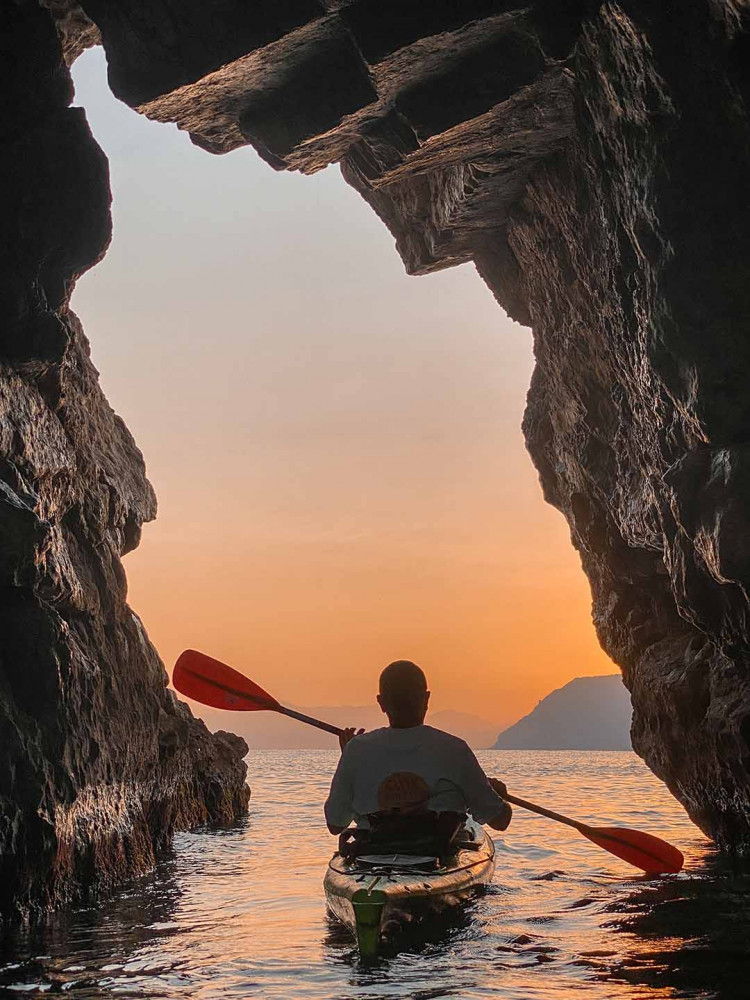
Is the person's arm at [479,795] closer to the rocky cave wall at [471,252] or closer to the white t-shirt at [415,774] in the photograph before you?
the white t-shirt at [415,774]

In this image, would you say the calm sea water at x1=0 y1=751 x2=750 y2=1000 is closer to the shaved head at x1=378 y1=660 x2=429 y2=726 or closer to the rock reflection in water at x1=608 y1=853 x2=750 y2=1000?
the rock reflection in water at x1=608 y1=853 x2=750 y2=1000

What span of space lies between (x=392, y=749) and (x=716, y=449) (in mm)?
3835

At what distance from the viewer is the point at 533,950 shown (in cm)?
622

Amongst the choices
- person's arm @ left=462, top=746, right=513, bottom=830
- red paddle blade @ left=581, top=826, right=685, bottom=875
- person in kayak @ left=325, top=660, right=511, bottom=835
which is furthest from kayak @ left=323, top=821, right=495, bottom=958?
red paddle blade @ left=581, top=826, right=685, bottom=875

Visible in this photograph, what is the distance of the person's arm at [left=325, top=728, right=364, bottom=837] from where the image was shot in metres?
6.73

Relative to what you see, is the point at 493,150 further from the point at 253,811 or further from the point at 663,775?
the point at 253,811

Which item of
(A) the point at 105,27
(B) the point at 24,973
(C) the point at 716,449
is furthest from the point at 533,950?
(A) the point at 105,27

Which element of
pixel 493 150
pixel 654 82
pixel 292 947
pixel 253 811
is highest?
pixel 493 150

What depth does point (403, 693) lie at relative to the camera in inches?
263

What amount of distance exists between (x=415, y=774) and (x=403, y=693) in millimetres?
560

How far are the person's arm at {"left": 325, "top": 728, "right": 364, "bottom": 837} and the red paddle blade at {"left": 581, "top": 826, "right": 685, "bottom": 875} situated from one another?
9.52ft

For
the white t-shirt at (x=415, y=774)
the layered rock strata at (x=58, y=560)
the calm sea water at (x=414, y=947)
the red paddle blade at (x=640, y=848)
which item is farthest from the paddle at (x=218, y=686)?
the white t-shirt at (x=415, y=774)

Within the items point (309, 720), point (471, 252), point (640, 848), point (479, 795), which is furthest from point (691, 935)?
point (471, 252)

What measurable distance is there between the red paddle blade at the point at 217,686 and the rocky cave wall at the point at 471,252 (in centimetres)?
96
